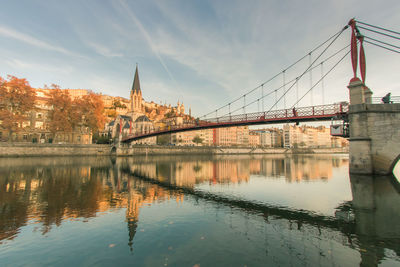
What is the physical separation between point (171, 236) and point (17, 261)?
438 cm

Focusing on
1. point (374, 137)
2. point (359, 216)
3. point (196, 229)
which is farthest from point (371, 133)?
point (196, 229)

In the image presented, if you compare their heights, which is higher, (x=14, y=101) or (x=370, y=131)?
(x=14, y=101)

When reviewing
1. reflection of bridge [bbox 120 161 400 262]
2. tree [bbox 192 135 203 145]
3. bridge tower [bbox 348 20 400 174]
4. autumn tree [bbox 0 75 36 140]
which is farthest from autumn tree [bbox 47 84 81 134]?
tree [bbox 192 135 203 145]

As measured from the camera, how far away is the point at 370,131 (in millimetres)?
19672

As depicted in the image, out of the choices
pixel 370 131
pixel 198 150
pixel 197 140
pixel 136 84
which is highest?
pixel 136 84

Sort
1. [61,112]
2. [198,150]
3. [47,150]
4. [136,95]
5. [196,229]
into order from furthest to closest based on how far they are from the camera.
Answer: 1. [136,95]
2. [198,150]
3. [61,112]
4. [47,150]
5. [196,229]

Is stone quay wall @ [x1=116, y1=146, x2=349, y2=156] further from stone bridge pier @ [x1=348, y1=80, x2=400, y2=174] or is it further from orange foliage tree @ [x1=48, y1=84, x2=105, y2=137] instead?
stone bridge pier @ [x1=348, y1=80, x2=400, y2=174]

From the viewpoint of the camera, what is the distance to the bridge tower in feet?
61.4

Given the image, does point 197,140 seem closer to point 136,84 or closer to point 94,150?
point 136,84

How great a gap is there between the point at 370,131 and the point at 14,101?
212 ft

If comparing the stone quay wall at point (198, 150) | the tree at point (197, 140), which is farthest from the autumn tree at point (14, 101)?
the tree at point (197, 140)

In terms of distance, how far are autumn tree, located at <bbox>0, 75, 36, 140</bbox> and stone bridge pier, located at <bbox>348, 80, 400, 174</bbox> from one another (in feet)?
197

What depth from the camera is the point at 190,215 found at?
10.4 meters

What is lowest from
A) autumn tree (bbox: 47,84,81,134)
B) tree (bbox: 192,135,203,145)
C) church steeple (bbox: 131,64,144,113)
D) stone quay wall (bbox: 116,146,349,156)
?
stone quay wall (bbox: 116,146,349,156)
